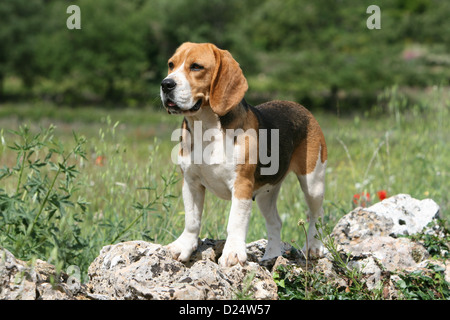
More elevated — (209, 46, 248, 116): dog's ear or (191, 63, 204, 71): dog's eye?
(191, 63, 204, 71): dog's eye

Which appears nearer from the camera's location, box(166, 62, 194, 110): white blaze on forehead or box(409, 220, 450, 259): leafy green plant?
box(166, 62, 194, 110): white blaze on forehead

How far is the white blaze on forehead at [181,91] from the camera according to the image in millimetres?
3766

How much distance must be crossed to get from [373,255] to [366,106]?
84.7 feet

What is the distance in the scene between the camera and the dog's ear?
397 cm

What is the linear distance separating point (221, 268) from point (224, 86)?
48.9 inches

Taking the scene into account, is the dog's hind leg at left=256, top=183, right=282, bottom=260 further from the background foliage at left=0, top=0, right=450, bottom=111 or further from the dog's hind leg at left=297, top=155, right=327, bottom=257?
the background foliage at left=0, top=0, right=450, bottom=111

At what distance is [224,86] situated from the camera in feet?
13.0

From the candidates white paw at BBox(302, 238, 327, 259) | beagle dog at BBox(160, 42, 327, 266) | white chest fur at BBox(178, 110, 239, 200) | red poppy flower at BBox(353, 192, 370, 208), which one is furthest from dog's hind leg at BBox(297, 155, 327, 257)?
red poppy flower at BBox(353, 192, 370, 208)

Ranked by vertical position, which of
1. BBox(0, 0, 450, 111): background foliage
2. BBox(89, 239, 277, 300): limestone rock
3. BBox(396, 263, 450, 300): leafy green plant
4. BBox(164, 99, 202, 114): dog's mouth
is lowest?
BBox(396, 263, 450, 300): leafy green plant

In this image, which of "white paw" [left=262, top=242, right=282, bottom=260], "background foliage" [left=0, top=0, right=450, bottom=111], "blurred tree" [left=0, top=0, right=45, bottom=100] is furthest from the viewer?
"blurred tree" [left=0, top=0, right=45, bottom=100]
